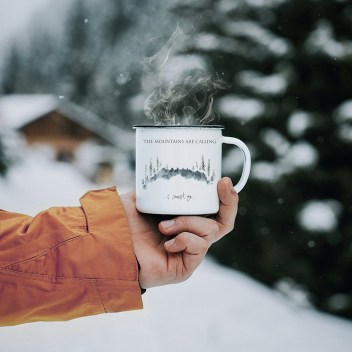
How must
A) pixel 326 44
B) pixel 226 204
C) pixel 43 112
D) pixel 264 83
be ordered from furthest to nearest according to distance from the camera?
pixel 43 112 < pixel 264 83 < pixel 326 44 < pixel 226 204

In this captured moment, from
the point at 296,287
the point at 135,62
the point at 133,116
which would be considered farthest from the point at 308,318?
the point at 135,62

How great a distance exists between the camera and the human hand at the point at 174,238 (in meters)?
0.98

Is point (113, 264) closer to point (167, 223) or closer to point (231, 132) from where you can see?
point (167, 223)

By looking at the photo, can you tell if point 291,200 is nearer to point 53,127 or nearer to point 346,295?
point 346,295

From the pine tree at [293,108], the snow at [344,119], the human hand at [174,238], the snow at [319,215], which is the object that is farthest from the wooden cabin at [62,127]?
the human hand at [174,238]

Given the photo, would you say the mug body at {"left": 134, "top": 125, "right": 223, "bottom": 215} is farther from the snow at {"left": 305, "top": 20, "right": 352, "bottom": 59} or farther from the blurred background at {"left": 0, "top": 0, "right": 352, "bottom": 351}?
the snow at {"left": 305, "top": 20, "right": 352, "bottom": 59}

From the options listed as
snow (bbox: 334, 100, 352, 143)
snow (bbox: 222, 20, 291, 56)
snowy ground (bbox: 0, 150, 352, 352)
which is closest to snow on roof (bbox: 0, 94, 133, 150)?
snowy ground (bbox: 0, 150, 352, 352)

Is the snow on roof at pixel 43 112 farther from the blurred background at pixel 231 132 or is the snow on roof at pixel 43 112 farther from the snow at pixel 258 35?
the snow at pixel 258 35

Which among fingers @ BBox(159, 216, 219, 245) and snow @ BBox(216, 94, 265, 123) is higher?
snow @ BBox(216, 94, 265, 123)

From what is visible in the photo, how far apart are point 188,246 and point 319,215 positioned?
8.26 ft

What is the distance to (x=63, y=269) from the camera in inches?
38.8

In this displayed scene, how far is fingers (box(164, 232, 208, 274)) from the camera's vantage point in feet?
3.20

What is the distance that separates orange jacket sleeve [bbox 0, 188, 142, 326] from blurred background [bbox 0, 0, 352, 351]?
6.68 feet

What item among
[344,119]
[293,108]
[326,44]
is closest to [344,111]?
[344,119]
